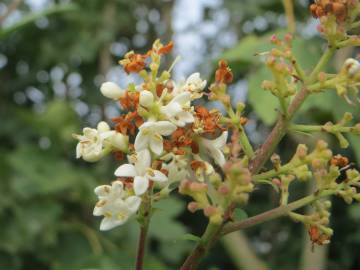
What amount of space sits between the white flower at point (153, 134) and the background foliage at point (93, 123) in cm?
84

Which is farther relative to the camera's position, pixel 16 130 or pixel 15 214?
pixel 16 130

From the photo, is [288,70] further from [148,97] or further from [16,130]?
[16,130]

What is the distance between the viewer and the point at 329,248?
2.62 meters

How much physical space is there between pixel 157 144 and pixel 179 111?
0.06 metres

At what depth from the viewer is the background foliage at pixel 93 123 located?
7.34ft

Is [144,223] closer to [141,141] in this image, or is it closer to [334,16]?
[141,141]

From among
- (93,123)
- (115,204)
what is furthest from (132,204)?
(93,123)

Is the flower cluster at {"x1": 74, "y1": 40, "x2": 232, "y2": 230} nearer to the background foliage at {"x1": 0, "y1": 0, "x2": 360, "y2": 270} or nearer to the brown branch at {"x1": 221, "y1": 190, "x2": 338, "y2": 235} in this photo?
the brown branch at {"x1": 221, "y1": 190, "x2": 338, "y2": 235}

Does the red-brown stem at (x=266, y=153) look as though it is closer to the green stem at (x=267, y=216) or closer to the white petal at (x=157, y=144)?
the green stem at (x=267, y=216)

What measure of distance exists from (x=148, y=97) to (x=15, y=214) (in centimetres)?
186

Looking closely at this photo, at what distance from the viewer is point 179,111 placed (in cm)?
85

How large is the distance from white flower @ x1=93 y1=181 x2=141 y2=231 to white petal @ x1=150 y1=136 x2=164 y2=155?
70mm

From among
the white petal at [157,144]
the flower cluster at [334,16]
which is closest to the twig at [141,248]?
the white petal at [157,144]

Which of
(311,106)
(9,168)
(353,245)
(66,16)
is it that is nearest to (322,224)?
(311,106)
